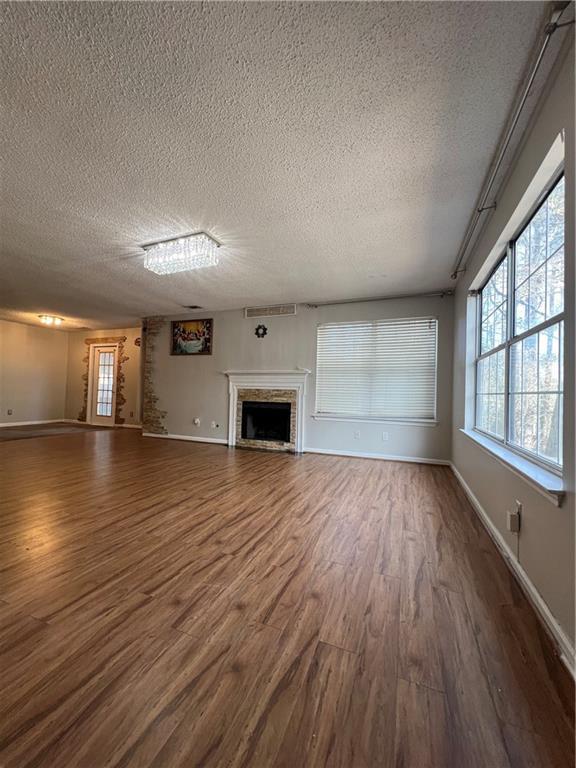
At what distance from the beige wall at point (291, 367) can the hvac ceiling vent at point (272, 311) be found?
0.11 meters

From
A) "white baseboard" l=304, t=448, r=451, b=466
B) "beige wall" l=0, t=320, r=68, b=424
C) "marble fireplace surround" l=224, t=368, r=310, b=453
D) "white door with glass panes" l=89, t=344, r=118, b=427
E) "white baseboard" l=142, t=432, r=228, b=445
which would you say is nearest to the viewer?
"white baseboard" l=304, t=448, r=451, b=466

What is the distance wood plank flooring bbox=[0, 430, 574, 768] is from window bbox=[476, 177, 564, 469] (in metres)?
0.87

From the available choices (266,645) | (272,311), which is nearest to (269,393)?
(272,311)

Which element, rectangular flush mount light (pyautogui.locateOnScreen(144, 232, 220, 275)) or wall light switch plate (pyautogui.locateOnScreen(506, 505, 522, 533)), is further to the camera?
rectangular flush mount light (pyautogui.locateOnScreen(144, 232, 220, 275))

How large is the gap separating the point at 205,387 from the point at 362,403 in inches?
128

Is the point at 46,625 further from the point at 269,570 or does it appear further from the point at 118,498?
the point at 118,498

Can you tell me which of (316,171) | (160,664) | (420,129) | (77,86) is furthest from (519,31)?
(160,664)

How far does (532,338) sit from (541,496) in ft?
3.30

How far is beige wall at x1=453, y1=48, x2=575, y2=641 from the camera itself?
1.30 m

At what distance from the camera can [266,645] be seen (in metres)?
1.28

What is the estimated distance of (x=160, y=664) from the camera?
46.0 inches

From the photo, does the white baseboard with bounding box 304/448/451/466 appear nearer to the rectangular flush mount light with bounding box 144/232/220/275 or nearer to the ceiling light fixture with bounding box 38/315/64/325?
the rectangular flush mount light with bounding box 144/232/220/275

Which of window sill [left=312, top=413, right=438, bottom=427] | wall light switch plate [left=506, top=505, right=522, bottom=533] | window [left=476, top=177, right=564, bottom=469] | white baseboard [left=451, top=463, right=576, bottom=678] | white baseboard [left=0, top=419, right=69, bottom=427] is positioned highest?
window [left=476, top=177, right=564, bottom=469]

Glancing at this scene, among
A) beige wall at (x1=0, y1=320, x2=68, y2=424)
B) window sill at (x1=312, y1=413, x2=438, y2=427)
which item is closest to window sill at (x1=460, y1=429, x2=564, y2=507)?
window sill at (x1=312, y1=413, x2=438, y2=427)
